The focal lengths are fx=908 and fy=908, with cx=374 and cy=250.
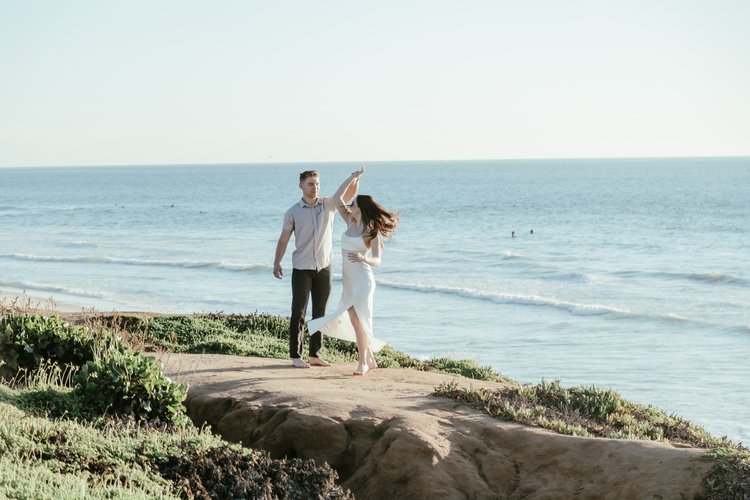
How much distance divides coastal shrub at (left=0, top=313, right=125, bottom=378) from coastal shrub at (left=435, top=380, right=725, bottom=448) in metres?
4.19

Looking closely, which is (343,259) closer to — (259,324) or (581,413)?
(581,413)

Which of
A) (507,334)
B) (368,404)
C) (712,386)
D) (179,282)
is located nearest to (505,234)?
(179,282)

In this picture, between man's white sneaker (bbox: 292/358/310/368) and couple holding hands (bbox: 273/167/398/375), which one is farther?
man's white sneaker (bbox: 292/358/310/368)

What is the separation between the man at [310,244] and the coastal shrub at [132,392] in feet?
8.72

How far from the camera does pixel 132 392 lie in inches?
338

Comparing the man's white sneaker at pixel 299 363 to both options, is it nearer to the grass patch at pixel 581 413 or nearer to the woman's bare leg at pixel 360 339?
the woman's bare leg at pixel 360 339

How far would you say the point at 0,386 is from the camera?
Result: 29.2 feet

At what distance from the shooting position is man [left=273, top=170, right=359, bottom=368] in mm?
11031

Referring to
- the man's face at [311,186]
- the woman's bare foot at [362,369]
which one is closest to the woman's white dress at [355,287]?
the woman's bare foot at [362,369]

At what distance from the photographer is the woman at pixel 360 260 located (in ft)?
34.8

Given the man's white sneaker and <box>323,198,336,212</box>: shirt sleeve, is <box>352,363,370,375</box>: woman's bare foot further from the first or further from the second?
<box>323,198,336,212</box>: shirt sleeve

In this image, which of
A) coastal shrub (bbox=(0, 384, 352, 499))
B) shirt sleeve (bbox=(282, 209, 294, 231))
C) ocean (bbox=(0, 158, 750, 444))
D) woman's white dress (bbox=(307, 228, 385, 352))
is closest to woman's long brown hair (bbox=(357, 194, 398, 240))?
woman's white dress (bbox=(307, 228, 385, 352))

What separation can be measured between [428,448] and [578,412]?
224 centimetres

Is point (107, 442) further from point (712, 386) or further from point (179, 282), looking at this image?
point (179, 282)
